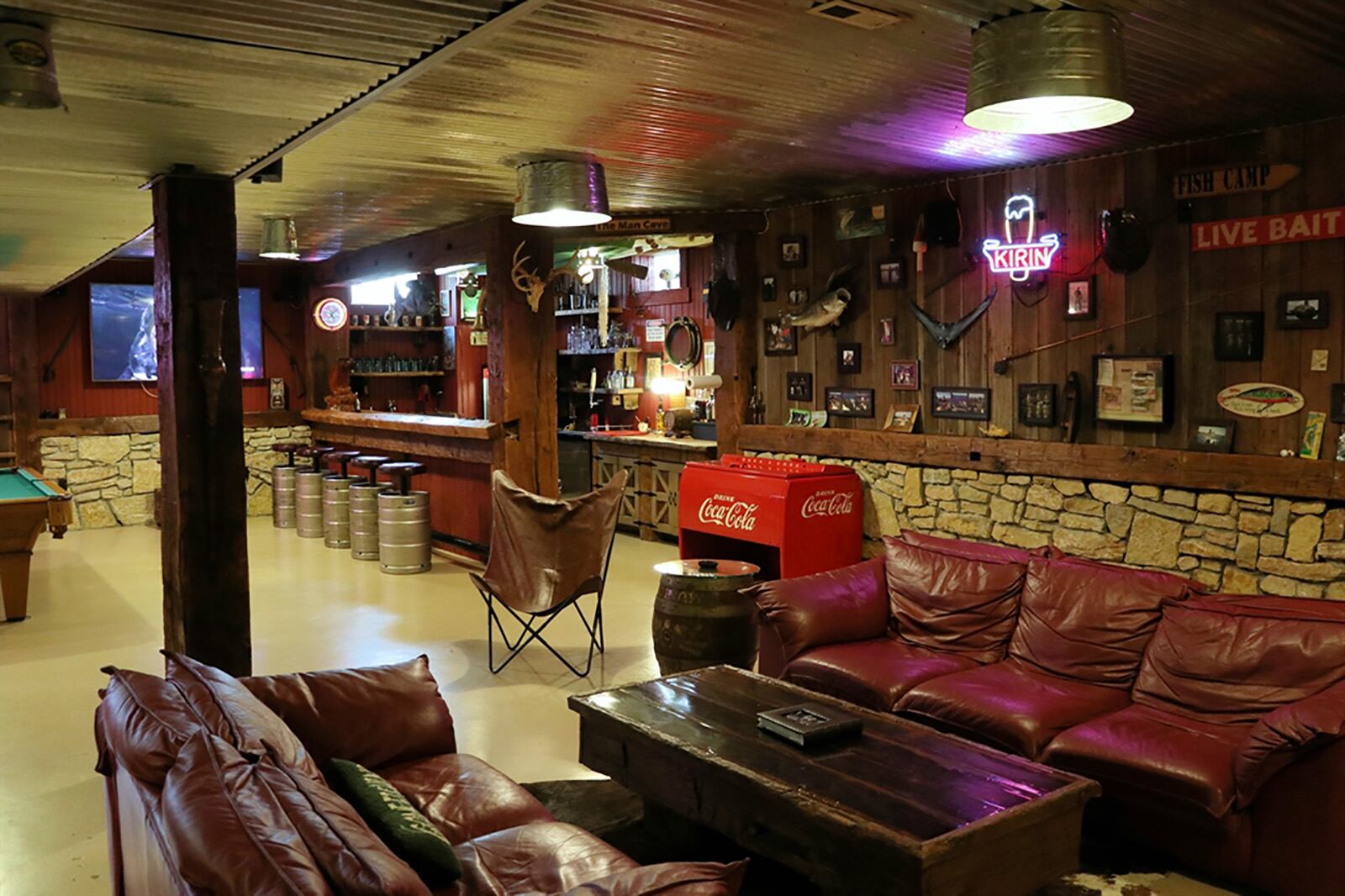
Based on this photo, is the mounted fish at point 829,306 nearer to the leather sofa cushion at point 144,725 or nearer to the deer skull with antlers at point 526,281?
the deer skull with antlers at point 526,281

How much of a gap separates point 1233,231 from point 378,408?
982 cm

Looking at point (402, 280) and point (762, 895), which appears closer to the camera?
point (762, 895)

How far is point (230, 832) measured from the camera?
1.71 metres

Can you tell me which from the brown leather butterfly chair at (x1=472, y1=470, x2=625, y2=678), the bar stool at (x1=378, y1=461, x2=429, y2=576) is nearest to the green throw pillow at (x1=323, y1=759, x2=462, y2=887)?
the brown leather butterfly chair at (x1=472, y1=470, x2=625, y2=678)

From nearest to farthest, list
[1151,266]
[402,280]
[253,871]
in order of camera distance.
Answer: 1. [253,871]
2. [1151,266]
3. [402,280]

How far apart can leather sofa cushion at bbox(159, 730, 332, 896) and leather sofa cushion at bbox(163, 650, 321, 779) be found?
15 cm

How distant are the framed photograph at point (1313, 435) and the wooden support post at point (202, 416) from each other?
472 centimetres

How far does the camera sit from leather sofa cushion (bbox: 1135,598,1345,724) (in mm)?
3365

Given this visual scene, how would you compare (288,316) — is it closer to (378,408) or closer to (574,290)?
(378,408)

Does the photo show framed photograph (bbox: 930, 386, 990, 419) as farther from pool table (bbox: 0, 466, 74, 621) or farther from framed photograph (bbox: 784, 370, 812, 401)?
pool table (bbox: 0, 466, 74, 621)

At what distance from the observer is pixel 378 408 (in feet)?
41.8

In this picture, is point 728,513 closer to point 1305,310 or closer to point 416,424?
point 416,424

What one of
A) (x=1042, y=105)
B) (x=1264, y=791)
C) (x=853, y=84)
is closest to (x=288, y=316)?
(x=853, y=84)

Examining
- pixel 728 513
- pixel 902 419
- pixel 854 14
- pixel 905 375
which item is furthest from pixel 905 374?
pixel 854 14
